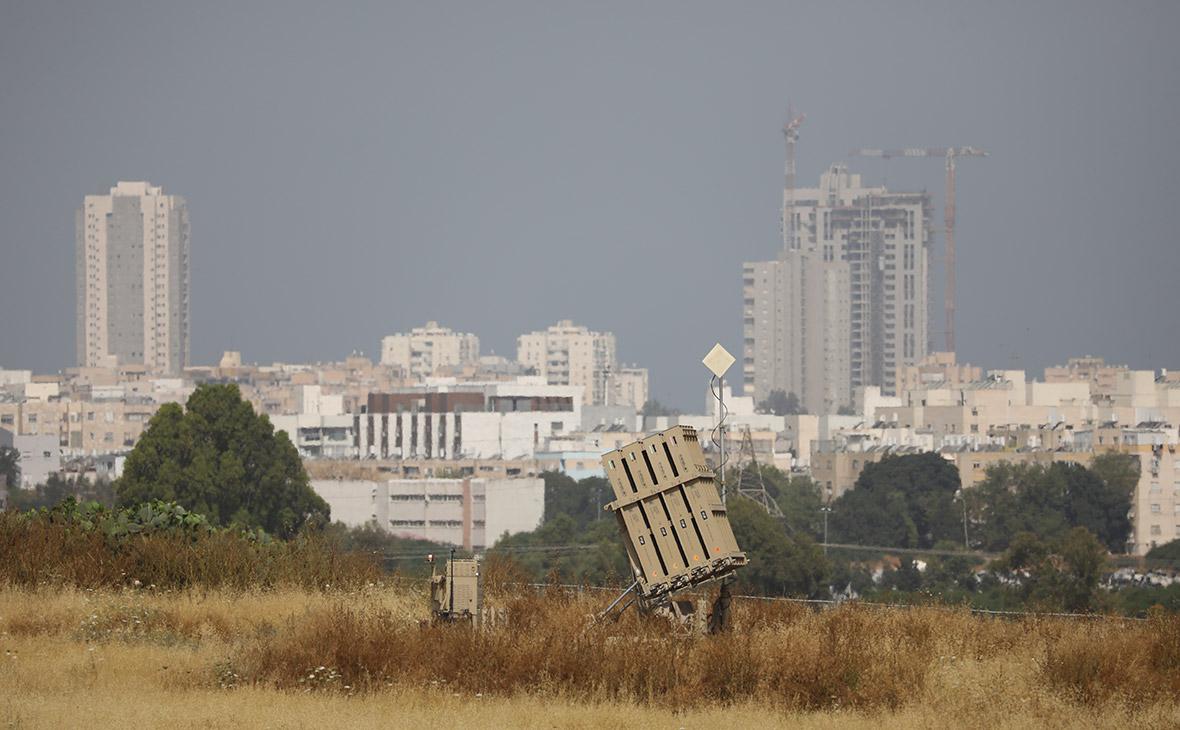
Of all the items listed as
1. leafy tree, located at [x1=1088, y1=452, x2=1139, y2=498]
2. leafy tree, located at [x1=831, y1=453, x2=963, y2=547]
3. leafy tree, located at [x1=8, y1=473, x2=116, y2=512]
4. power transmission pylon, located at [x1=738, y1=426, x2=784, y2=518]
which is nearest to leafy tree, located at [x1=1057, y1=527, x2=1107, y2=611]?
power transmission pylon, located at [x1=738, y1=426, x2=784, y2=518]

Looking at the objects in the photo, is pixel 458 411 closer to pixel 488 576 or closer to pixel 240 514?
pixel 240 514

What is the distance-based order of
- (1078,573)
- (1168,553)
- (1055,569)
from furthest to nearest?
(1168,553)
(1055,569)
(1078,573)

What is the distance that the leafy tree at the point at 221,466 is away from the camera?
56531 millimetres

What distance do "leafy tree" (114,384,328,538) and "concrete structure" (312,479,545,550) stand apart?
5255 centimetres

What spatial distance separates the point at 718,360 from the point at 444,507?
101165 mm

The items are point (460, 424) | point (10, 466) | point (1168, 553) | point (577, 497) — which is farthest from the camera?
point (460, 424)

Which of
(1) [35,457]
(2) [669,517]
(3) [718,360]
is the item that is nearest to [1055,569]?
(3) [718,360]

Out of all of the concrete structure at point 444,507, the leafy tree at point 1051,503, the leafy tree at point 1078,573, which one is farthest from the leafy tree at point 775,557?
the concrete structure at point 444,507

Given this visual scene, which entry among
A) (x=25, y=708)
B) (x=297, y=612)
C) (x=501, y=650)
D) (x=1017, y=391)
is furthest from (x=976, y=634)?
(x=1017, y=391)

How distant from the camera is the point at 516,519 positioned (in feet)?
381

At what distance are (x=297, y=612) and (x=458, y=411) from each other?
154 m

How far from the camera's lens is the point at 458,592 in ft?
43.6

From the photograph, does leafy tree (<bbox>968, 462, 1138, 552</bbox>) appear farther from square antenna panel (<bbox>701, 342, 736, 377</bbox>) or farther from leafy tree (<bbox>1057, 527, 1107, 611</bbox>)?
square antenna panel (<bbox>701, 342, 736, 377</bbox>)

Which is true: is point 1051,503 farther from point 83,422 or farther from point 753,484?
point 83,422
